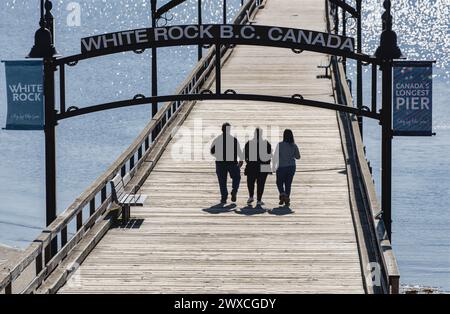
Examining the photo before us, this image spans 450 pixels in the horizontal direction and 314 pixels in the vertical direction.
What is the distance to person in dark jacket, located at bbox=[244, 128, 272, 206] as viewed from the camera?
2502 cm

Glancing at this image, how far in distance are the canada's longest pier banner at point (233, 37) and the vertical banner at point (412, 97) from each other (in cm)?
100

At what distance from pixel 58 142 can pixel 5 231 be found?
46.8 metres

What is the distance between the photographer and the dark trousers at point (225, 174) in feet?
83.6

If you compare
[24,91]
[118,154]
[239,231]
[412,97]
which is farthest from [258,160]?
[118,154]

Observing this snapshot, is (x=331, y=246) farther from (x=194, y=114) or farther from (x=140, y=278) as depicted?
(x=194, y=114)

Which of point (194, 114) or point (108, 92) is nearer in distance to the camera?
point (194, 114)

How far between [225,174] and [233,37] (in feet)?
12.3

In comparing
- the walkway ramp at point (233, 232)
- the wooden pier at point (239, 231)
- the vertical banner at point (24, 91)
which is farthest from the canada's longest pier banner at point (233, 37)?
the walkway ramp at point (233, 232)

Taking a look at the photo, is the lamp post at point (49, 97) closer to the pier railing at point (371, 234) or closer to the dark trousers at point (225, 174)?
the dark trousers at point (225, 174)

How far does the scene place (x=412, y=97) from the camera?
22594mm

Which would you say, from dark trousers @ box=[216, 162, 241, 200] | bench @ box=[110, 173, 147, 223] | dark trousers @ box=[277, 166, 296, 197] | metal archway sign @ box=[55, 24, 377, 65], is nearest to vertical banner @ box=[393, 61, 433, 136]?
metal archway sign @ box=[55, 24, 377, 65]

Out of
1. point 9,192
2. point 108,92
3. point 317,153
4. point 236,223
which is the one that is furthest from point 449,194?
point 236,223

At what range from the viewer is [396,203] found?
110 m

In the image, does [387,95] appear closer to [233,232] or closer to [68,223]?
[233,232]
